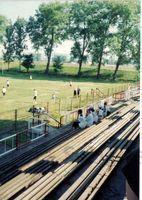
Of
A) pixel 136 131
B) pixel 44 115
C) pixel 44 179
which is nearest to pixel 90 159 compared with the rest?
pixel 44 179

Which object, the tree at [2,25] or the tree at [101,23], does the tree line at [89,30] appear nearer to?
the tree at [101,23]

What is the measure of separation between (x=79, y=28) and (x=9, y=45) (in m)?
21.5

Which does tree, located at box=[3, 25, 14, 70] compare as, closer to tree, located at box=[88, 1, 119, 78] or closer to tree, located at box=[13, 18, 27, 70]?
tree, located at box=[13, 18, 27, 70]

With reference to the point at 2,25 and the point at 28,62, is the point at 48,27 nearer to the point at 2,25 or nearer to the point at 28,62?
the point at 28,62

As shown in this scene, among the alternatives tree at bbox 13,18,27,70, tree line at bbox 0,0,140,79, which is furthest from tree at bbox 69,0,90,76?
tree at bbox 13,18,27,70

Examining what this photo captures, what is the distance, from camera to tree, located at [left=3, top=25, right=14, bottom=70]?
83.0 meters

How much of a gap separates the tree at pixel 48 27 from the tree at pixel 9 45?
7.62 metres

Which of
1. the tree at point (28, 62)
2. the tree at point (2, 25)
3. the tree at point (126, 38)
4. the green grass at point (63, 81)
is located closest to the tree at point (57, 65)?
the green grass at point (63, 81)

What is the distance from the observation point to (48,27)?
2933 inches

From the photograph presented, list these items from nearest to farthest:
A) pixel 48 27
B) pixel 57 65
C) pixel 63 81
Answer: pixel 63 81, pixel 57 65, pixel 48 27

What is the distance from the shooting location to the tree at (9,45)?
8300cm

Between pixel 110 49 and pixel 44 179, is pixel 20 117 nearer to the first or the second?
pixel 44 179

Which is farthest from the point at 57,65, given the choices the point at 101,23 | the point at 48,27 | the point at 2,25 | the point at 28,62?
the point at 2,25

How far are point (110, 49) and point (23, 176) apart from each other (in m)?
61.0
